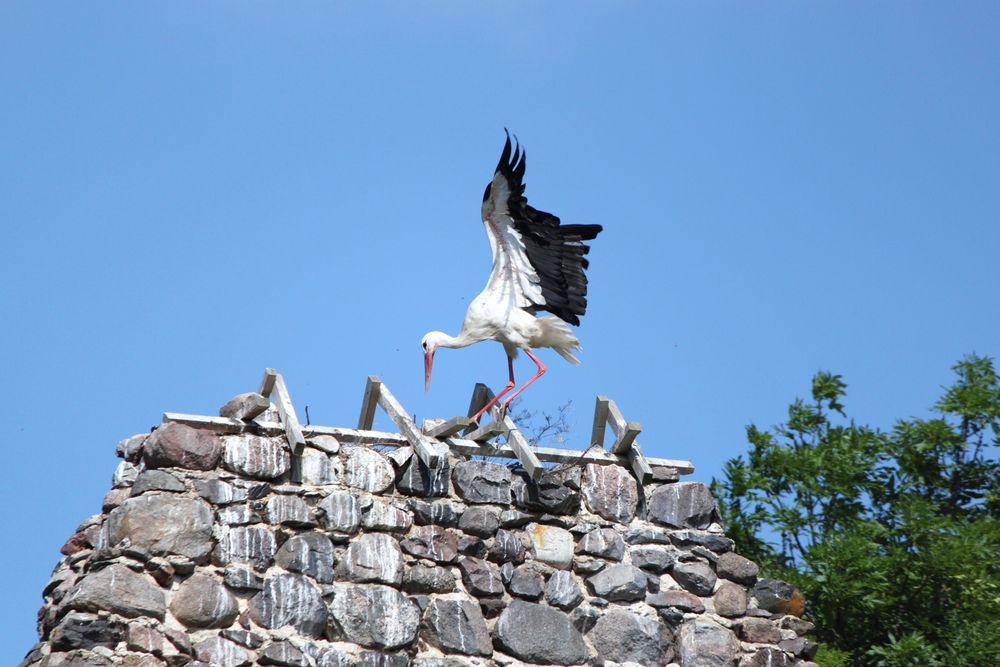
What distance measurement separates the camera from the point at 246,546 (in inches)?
364

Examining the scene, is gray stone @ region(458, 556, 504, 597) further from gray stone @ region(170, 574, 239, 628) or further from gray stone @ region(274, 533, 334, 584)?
gray stone @ region(170, 574, 239, 628)

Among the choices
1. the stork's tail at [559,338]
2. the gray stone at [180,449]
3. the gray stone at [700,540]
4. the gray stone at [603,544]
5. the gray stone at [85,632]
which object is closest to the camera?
the gray stone at [85,632]

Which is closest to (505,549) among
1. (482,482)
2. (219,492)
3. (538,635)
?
(482,482)

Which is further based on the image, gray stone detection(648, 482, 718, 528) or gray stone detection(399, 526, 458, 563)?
gray stone detection(648, 482, 718, 528)

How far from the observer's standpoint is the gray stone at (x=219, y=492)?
927 cm

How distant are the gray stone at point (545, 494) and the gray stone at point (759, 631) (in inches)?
56.0

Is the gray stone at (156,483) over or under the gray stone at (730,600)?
over

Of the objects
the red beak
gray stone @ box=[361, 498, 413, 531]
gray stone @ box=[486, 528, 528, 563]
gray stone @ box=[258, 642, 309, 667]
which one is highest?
the red beak

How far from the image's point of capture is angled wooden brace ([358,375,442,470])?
9.79 metres

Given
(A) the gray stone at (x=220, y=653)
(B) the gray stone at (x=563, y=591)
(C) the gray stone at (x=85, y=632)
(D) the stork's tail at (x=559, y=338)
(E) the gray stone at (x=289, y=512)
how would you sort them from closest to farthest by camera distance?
(C) the gray stone at (x=85, y=632)
(A) the gray stone at (x=220, y=653)
(E) the gray stone at (x=289, y=512)
(B) the gray stone at (x=563, y=591)
(D) the stork's tail at (x=559, y=338)

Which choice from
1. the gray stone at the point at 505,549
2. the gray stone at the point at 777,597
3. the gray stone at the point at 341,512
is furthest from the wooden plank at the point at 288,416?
the gray stone at the point at 777,597

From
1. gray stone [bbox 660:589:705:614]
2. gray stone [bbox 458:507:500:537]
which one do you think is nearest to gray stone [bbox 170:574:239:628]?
gray stone [bbox 458:507:500:537]

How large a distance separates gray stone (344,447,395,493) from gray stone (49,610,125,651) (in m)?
1.74

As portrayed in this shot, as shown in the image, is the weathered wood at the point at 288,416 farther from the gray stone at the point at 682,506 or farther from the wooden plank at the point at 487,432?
the gray stone at the point at 682,506
